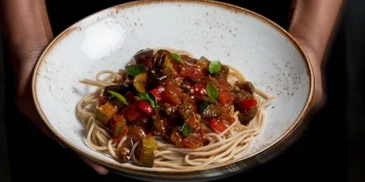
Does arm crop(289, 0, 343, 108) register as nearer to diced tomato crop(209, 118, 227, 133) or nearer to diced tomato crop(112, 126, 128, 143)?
diced tomato crop(209, 118, 227, 133)

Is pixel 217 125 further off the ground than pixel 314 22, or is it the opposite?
pixel 314 22

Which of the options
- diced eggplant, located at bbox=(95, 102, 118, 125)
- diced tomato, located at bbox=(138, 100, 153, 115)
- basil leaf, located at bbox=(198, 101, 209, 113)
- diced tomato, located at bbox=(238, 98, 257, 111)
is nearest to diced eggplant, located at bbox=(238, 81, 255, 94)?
diced tomato, located at bbox=(238, 98, 257, 111)

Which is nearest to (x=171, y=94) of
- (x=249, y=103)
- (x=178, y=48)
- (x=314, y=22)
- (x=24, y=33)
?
A: (x=249, y=103)

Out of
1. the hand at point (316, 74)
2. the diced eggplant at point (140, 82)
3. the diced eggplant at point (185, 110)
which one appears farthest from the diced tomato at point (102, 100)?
the hand at point (316, 74)

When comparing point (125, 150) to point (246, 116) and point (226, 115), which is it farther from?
point (246, 116)

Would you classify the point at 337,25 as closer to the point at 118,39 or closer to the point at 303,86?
the point at 303,86

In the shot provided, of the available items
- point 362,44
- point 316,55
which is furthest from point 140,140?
point 362,44

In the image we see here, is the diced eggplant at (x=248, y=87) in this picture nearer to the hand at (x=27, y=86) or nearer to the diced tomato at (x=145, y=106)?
the diced tomato at (x=145, y=106)
